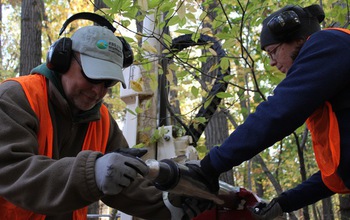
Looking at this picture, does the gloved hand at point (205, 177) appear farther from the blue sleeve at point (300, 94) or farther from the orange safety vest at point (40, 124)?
the orange safety vest at point (40, 124)

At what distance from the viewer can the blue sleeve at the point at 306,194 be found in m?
2.43

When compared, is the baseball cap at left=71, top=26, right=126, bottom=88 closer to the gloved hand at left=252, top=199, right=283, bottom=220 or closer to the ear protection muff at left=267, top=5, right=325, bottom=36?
the ear protection muff at left=267, top=5, right=325, bottom=36

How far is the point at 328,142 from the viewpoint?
72.0 inches

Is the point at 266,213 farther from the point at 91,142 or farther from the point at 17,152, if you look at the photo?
the point at 17,152

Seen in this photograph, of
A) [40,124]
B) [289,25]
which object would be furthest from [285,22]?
[40,124]

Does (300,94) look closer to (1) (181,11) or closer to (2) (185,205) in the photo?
(2) (185,205)

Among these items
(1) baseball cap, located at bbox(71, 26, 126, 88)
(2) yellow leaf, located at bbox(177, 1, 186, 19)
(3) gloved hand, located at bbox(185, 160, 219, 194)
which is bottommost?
(3) gloved hand, located at bbox(185, 160, 219, 194)

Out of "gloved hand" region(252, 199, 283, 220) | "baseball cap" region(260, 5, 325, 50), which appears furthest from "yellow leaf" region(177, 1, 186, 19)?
"gloved hand" region(252, 199, 283, 220)

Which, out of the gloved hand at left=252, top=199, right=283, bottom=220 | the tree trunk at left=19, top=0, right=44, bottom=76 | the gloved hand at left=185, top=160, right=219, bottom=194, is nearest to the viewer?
the gloved hand at left=185, top=160, right=219, bottom=194

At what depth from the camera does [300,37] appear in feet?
6.75

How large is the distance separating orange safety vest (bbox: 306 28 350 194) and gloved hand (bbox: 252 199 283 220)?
471 millimetres

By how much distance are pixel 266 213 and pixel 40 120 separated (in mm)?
1382

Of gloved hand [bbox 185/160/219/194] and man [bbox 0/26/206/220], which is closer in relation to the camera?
man [bbox 0/26/206/220]

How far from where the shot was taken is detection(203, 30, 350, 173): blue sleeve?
64.3 inches
